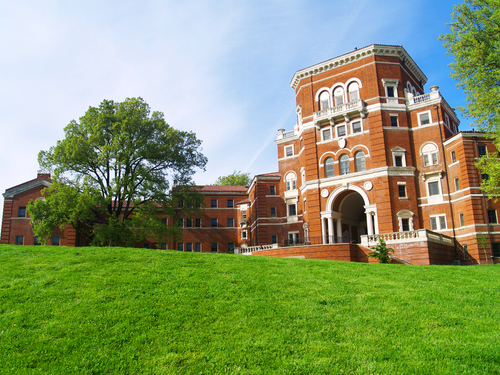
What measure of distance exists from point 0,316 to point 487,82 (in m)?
27.8

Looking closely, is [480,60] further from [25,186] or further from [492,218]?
[25,186]

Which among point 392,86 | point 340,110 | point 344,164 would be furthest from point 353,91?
point 344,164

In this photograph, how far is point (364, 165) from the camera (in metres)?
38.7

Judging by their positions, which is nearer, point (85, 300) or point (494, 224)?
point (85, 300)

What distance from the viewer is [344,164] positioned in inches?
1570

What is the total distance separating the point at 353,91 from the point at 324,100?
3319 mm

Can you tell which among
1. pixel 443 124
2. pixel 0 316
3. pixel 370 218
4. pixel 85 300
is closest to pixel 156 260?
pixel 85 300

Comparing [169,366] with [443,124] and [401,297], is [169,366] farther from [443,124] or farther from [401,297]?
[443,124]

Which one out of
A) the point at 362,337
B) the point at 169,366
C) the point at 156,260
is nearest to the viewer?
the point at 169,366

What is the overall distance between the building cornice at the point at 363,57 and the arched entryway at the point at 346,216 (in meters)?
13.6

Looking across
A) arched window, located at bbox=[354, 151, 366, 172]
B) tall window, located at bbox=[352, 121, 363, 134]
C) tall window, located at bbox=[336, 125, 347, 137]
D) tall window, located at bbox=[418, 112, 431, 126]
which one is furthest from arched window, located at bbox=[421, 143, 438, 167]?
tall window, located at bbox=[336, 125, 347, 137]

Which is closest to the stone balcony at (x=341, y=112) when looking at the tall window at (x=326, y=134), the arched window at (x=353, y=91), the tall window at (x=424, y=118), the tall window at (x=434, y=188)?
the tall window at (x=326, y=134)

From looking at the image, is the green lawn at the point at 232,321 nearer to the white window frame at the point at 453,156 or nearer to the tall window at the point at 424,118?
the white window frame at the point at 453,156

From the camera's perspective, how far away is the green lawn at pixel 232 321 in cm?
779
